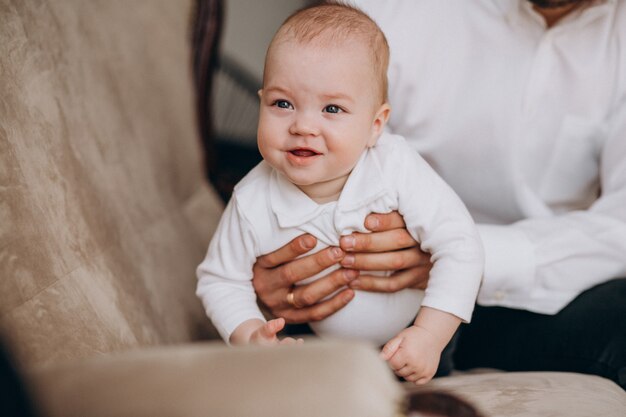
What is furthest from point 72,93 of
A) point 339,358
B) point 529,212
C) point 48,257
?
point 529,212

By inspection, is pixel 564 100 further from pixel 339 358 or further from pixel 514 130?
pixel 339 358

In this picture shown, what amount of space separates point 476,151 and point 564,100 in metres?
0.20

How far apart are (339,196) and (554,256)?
0.46 metres

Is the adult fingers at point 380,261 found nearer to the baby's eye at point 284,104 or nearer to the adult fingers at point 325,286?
the adult fingers at point 325,286

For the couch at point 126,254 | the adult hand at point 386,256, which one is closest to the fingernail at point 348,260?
the adult hand at point 386,256

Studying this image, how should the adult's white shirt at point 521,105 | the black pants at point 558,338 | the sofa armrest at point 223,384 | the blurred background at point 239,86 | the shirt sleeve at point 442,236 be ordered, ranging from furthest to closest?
1. the blurred background at point 239,86
2. the adult's white shirt at point 521,105
3. the black pants at point 558,338
4. the shirt sleeve at point 442,236
5. the sofa armrest at point 223,384

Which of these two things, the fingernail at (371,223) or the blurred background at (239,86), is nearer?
the fingernail at (371,223)

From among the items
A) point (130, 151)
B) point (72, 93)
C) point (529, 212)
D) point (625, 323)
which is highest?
point (72, 93)

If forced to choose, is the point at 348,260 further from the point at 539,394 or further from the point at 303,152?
the point at 539,394

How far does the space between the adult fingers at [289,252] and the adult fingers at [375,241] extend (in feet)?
0.17

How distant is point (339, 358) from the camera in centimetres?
45

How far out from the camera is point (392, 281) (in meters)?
0.96

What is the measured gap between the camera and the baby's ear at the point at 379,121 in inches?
35.2

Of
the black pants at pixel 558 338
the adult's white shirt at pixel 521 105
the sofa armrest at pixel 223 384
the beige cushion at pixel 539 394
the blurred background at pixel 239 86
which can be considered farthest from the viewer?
the blurred background at pixel 239 86
